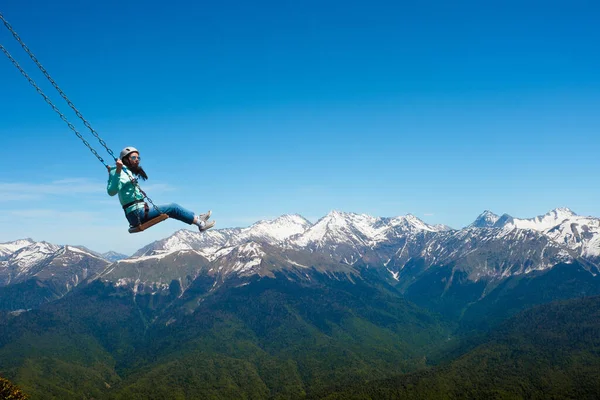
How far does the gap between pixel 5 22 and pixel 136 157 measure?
6399 millimetres

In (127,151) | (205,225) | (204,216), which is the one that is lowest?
(205,225)

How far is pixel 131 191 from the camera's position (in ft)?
61.8

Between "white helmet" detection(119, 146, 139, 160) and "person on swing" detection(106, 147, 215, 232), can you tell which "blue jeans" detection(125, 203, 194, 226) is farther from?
"white helmet" detection(119, 146, 139, 160)

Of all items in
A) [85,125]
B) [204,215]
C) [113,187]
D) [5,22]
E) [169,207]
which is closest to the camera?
[5,22]

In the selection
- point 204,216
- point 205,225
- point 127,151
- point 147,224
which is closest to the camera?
point 127,151

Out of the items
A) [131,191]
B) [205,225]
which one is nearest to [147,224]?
[131,191]

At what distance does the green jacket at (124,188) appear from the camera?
60.0 ft

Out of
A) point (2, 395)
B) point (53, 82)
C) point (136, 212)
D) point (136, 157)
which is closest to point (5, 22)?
point (53, 82)

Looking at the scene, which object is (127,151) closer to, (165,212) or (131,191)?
(131,191)

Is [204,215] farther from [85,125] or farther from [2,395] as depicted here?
[2,395]

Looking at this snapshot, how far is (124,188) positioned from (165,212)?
1.98m

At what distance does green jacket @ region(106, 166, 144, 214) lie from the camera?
18.3 metres

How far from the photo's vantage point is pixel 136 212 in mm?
18875

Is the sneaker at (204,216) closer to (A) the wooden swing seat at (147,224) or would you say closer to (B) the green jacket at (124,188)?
(A) the wooden swing seat at (147,224)
